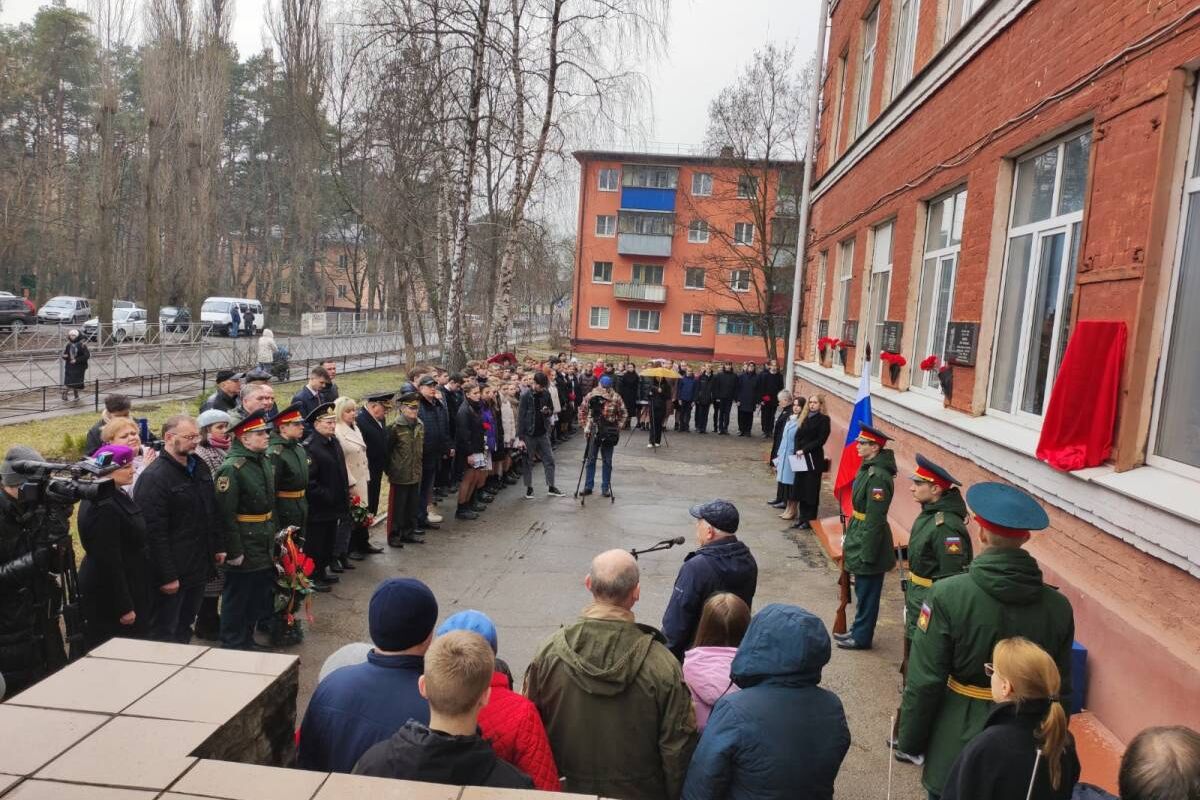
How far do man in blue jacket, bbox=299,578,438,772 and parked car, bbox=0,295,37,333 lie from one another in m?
37.4

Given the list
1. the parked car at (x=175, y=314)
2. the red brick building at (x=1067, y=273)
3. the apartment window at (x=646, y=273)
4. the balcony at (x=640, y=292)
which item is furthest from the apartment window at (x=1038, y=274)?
the apartment window at (x=646, y=273)

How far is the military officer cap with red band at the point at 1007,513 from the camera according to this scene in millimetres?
3576

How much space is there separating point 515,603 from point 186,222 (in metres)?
38.3

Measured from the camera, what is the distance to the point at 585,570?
844cm

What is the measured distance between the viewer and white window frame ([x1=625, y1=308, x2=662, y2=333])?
48.2m

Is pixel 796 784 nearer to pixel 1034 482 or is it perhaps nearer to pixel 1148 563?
pixel 1148 563

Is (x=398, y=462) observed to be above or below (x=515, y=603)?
above

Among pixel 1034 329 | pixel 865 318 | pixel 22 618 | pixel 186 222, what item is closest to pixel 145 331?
pixel 186 222

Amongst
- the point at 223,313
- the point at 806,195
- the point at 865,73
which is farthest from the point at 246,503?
the point at 223,313

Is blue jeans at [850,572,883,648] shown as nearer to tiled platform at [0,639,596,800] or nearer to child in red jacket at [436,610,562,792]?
child in red jacket at [436,610,562,792]

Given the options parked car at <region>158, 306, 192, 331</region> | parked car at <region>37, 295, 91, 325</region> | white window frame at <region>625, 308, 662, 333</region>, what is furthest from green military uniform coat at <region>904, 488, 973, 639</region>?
white window frame at <region>625, 308, 662, 333</region>

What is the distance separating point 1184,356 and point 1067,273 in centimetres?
179

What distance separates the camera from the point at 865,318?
12.9 metres

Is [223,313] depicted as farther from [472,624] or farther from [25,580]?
[472,624]
